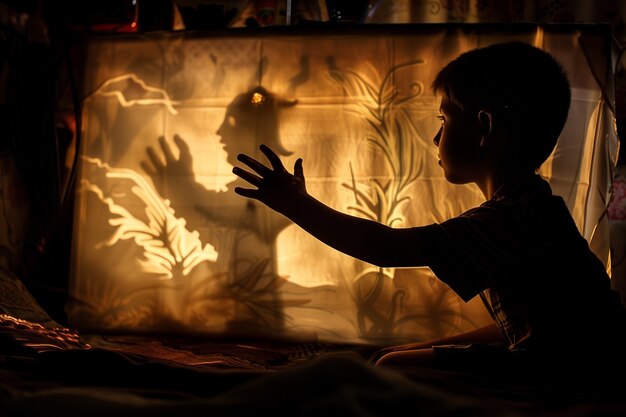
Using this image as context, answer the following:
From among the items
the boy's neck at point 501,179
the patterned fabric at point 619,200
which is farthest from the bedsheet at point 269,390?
the patterned fabric at point 619,200

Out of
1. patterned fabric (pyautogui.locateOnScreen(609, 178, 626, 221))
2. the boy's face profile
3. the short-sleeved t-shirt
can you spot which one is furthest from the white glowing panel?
the short-sleeved t-shirt

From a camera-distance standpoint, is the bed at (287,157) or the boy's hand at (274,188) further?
the bed at (287,157)

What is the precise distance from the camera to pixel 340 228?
87 cm

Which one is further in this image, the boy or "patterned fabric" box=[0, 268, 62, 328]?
"patterned fabric" box=[0, 268, 62, 328]

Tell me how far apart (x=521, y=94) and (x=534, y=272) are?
0.33 m

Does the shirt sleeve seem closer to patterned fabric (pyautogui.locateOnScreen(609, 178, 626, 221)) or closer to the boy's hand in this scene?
the boy's hand

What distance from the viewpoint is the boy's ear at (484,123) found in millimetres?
949

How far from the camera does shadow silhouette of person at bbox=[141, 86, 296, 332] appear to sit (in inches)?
54.6

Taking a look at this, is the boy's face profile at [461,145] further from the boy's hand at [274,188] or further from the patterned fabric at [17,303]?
the patterned fabric at [17,303]

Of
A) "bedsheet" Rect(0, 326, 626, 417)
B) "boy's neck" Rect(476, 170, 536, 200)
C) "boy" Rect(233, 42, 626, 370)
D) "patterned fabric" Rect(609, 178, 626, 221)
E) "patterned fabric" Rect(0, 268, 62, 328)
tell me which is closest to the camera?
"bedsheet" Rect(0, 326, 626, 417)

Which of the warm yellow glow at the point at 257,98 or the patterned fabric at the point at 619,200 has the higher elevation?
the warm yellow glow at the point at 257,98

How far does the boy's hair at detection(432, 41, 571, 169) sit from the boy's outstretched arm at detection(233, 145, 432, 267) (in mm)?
283

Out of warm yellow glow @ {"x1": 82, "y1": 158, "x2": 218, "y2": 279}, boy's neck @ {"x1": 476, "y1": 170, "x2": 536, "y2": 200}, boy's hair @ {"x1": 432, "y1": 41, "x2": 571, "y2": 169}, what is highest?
boy's hair @ {"x1": 432, "y1": 41, "x2": 571, "y2": 169}

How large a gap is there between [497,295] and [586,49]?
0.81 m
